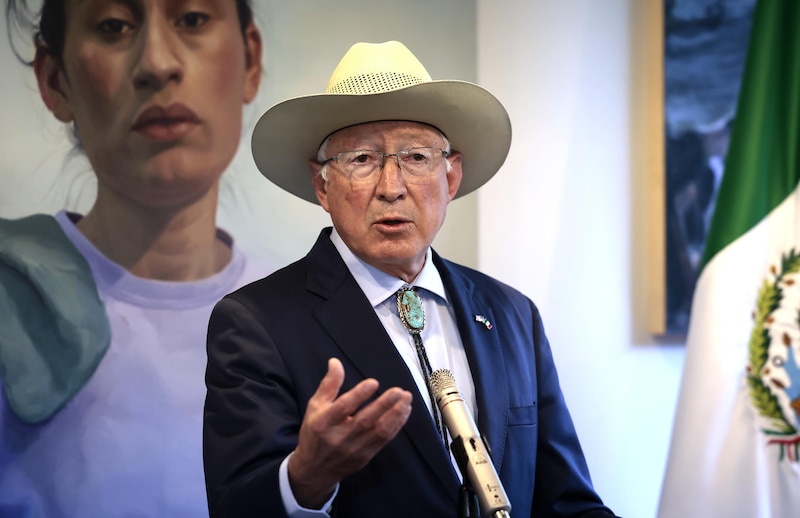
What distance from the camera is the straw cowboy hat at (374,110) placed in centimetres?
186

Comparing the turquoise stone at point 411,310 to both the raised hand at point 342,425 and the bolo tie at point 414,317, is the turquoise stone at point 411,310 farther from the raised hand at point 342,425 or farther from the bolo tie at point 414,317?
the raised hand at point 342,425

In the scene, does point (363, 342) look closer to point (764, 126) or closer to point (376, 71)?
point (376, 71)

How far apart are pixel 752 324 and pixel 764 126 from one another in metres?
0.62

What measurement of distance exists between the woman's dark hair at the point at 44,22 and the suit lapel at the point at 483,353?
4.59ft

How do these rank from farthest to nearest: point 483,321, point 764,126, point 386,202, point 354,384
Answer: point 764,126 → point 483,321 → point 386,202 → point 354,384

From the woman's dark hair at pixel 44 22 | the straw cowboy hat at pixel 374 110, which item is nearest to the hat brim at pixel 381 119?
the straw cowboy hat at pixel 374 110

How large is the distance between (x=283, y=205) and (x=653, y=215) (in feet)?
4.68

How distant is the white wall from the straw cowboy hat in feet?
3.47

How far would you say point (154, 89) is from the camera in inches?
105

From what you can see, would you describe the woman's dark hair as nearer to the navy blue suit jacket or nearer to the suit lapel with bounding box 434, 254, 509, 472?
the navy blue suit jacket

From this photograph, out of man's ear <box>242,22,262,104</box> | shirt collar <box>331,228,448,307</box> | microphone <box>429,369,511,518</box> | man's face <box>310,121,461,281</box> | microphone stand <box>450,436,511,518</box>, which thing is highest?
man's ear <box>242,22,262,104</box>

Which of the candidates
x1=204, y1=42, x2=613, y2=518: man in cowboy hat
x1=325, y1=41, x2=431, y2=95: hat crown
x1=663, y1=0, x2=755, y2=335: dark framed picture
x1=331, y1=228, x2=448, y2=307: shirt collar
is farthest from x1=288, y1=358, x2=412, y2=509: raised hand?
x1=663, y1=0, x2=755, y2=335: dark framed picture

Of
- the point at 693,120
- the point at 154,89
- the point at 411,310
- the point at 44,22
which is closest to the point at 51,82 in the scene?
the point at 44,22

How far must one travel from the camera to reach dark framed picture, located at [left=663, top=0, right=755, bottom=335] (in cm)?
325
